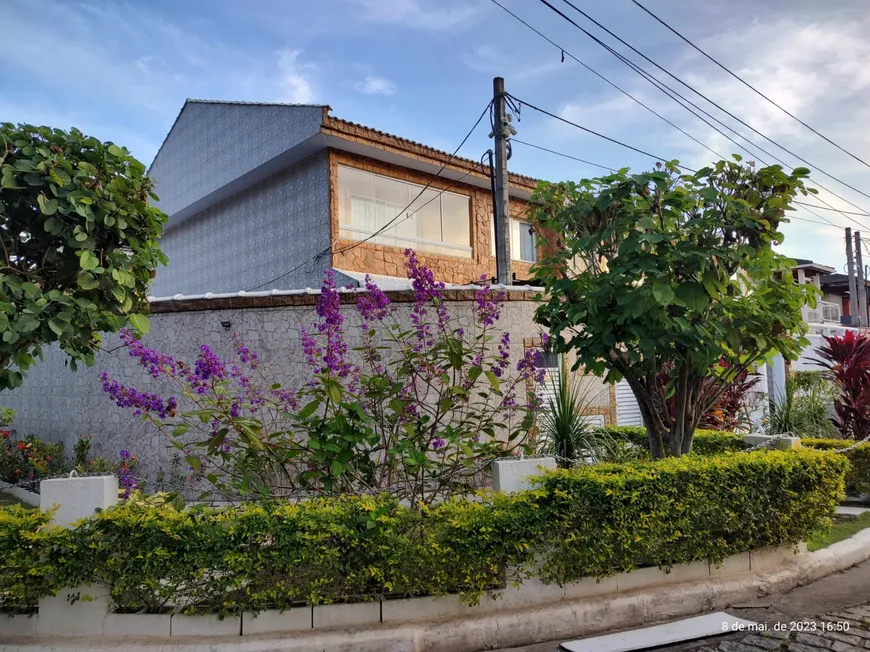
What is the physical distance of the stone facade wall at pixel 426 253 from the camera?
42.7 ft

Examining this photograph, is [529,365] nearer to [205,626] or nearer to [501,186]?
[205,626]

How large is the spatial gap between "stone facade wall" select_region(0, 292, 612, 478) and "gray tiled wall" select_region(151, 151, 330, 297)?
4126 millimetres

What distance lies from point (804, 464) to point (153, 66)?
8.36 meters

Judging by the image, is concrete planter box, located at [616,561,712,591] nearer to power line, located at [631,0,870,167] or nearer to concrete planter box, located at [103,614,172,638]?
concrete planter box, located at [103,614,172,638]

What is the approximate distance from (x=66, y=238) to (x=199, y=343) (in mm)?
4921

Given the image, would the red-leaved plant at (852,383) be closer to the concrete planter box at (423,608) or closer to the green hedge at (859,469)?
the green hedge at (859,469)

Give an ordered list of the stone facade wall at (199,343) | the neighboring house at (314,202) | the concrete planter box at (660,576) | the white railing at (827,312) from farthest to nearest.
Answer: the white railing at (827,312)
the neighboring house at (314,202)
the stone facade wall at (199,343)
the concrete planter box at (660,576)

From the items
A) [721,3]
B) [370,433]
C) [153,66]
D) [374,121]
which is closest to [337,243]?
[374,121]

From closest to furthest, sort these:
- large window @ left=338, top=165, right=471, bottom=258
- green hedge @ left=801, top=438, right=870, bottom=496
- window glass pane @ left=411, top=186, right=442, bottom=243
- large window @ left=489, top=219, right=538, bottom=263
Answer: green hedge @ left=801, top=438, right=870, bottom=496 < large window @ left=338, top=165, right=471, bottom=258 < window glass pane @ left=411, top=186, right=442, bottom=243 < large window @ left=489, top=219, right=538, bottom=263

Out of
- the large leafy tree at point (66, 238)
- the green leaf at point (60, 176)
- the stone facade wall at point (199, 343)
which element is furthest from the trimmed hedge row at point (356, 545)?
the stone facade wall at point (199, 343)

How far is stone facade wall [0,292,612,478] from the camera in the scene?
8.45m

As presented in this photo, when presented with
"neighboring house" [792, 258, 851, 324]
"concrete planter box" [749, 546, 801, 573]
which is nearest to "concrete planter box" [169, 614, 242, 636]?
"concrete planter box" [749, 546, 801, 573]

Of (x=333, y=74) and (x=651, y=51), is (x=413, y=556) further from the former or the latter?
(x=651, y=51)

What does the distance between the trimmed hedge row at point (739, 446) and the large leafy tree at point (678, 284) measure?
76.2 inches
